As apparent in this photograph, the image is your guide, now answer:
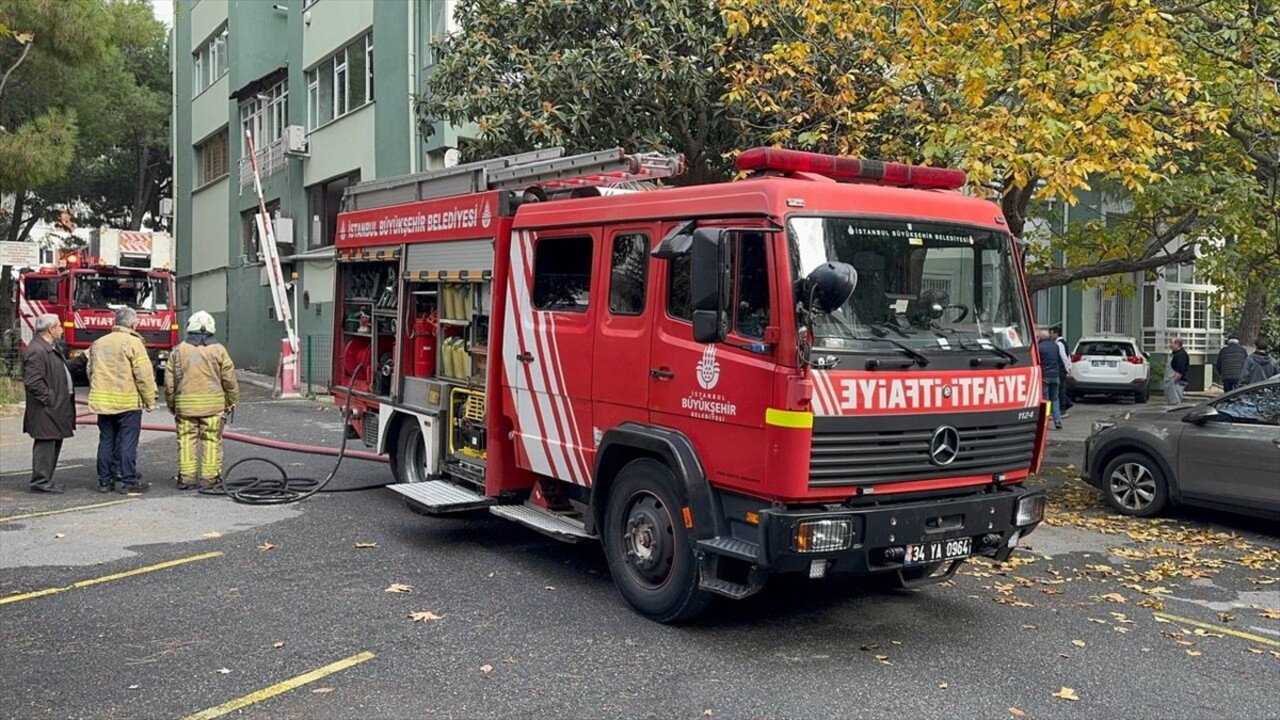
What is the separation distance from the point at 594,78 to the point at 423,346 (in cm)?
427

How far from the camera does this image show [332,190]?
82.1 ft

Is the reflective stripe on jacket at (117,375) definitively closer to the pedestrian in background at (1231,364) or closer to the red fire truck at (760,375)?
the red fire truck at (760,375)

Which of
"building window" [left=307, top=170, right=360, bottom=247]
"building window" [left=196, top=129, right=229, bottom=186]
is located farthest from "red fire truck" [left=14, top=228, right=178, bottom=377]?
"building window" [left=196, top=129, right=229, bottom=186]

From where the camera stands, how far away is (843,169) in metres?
6.22

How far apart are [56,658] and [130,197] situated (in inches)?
1583

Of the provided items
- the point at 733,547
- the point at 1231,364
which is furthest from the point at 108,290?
the point at 1231,364

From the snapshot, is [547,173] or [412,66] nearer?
[547,173]

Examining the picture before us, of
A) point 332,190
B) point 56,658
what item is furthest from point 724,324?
point 332,190

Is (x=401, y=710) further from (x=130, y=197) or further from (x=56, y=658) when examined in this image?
(x=130, y=197)

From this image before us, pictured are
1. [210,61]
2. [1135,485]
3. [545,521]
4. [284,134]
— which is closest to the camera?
[545,521]

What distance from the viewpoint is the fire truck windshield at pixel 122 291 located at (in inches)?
851

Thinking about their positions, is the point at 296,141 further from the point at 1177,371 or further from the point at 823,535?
the point at 823,535

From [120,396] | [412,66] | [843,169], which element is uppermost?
[412,66]

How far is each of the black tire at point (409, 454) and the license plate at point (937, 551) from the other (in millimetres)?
4766
